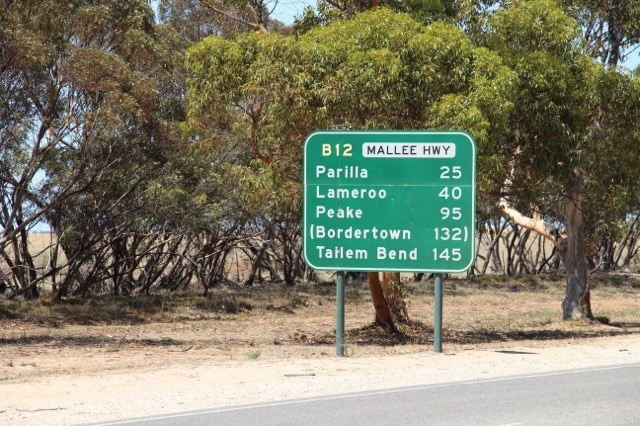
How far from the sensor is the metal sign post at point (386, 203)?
57.9 ft

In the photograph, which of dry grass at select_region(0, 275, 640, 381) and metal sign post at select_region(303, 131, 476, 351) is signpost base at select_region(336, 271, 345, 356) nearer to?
metal sign post at select_region(303, 131, 476, 351)

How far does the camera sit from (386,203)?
58.4 ft

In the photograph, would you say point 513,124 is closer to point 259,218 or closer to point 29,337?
point 29,337

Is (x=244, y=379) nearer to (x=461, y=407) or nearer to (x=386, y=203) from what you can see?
(x=461, y=407)

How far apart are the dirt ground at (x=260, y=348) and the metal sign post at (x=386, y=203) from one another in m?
1.70

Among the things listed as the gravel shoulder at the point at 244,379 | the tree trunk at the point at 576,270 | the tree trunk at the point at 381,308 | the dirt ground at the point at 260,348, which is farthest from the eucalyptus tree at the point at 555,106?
the gravel shoulder at the point at 244,379

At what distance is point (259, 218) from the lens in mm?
38938

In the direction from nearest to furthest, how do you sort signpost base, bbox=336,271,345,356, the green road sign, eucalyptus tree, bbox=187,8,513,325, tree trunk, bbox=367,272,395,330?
the green road sign < signpost base, bbox=336,271,345,356 < eucalyptus tree, bbox=187,8,513,325 < tree trunk, bbox=367,272,395,330

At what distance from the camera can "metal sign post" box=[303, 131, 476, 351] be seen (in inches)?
695

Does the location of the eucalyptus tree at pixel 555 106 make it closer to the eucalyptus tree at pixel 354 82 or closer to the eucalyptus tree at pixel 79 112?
the eucalyptus tree at pixel 354 82

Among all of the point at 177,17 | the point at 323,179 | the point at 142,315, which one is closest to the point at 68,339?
the point at 142,315

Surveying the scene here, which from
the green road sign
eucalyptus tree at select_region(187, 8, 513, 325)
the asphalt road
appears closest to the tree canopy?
eucalyptus tree at select_region(187, 8, 513, 325)

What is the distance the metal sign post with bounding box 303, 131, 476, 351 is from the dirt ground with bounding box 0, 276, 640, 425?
5.57 ft

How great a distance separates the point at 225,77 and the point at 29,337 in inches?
308
